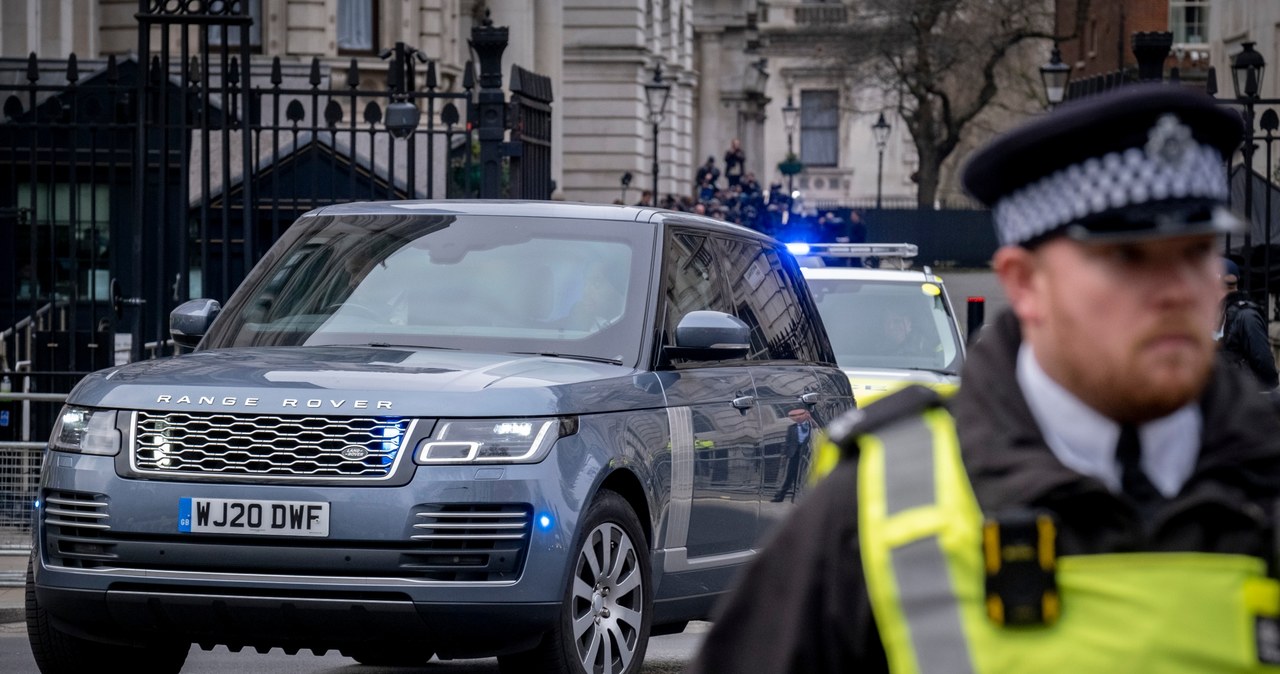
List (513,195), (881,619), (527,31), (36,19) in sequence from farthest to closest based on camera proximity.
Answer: (527,31)
(36,19)
(513,195)
(881,619)

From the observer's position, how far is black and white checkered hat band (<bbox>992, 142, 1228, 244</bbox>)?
→ 1968 mm

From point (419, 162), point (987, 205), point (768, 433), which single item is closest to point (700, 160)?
point (419, 162)

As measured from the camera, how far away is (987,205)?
6.89 ft

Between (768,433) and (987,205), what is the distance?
6.08 m

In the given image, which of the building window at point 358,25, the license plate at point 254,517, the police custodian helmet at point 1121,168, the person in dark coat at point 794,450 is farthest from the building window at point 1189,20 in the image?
the police custodian helmet at point 1121,168

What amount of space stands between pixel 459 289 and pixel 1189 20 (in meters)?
50.7

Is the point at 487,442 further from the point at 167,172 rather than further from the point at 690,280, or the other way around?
the point at 167,172

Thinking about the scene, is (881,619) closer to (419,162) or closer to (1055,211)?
(1055,211)

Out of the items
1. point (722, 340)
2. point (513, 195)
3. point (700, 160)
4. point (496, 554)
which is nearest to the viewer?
point (496, 554)

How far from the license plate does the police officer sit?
441 cm

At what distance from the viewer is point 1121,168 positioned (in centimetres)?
A: 199

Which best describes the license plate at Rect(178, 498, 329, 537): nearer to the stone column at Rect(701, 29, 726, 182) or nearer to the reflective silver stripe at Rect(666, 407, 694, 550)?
the reflective silver stripe at Rect(666, 407, 694, 550)

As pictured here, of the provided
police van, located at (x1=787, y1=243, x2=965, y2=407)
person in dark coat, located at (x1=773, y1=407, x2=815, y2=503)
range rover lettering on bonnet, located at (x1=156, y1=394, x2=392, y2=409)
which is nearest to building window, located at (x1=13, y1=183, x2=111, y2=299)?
police van, located at (x1=787, y1=243, x2=965, y2=407)

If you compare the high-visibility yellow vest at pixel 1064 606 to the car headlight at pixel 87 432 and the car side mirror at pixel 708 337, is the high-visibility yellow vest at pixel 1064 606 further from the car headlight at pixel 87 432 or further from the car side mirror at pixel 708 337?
the car side mirror at pixel 708 337
